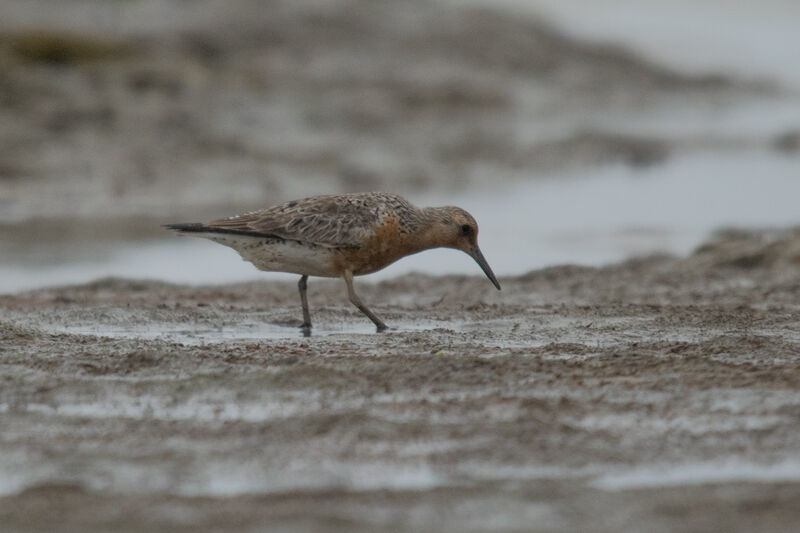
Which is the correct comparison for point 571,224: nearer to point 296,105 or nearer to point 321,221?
point 296,105

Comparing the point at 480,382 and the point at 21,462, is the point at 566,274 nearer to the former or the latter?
the point at 480,382

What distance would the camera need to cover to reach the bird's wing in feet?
30.7

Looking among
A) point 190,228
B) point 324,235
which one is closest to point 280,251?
point 324,235

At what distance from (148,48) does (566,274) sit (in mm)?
11272

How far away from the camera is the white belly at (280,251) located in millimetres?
9391

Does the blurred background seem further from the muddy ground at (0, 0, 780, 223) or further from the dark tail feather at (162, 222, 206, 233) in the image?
the dark tail feather at (162, 222, 206, 233)

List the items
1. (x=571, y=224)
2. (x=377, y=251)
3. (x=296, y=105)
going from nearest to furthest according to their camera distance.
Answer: (x=377, y=251) < (x=571, y=224) < (x=296, y=105)

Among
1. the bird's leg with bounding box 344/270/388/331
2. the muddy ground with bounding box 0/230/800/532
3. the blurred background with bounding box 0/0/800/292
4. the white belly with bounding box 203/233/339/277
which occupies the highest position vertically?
the blurred background with bounding box 0/0/800/292

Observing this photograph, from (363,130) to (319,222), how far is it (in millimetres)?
11494

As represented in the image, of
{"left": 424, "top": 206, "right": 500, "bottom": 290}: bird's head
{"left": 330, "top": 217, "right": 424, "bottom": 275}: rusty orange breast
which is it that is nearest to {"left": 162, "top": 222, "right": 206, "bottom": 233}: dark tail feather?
{"left": 330, "top": 217, "right": 424, "bottom": 275}: rusty orange breast

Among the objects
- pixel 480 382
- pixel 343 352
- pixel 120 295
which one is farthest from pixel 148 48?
pixel 480 382

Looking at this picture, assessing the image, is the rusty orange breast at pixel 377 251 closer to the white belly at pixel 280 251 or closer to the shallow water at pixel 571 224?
the white belly at pixel 280 251

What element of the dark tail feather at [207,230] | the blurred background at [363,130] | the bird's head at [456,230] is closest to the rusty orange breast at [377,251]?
the bird's head at [456,230]

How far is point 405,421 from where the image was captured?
5.92m
